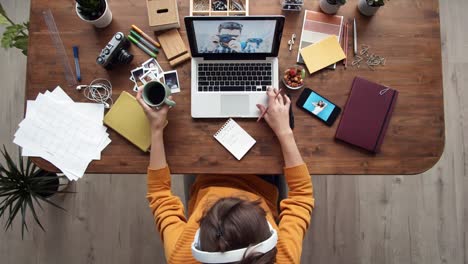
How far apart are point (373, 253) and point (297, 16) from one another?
49.7 inches

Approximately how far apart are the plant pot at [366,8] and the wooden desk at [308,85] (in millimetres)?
20

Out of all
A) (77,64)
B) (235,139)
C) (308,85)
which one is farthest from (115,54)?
(308,85)

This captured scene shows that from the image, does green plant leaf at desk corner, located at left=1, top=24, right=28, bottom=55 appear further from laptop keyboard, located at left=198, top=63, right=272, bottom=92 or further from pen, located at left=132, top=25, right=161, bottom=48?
laptop keyboard, located at left=198, top=63, right=272, bottom=92

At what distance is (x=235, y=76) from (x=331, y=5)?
15.9 inches

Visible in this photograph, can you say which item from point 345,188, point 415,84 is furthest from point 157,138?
point 345,188

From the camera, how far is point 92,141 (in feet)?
3.93

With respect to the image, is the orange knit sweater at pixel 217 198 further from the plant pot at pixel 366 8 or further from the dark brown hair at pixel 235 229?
the plant pot at pixel 366 8

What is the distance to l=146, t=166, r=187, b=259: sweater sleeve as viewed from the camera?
107 centimetres

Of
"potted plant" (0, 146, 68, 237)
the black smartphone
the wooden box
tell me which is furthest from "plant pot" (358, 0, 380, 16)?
"potted plant" (0, 146, 68, 237)

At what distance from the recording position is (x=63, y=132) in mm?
1200

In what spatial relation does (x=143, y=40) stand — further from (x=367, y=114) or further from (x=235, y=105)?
(x=367, y=114)

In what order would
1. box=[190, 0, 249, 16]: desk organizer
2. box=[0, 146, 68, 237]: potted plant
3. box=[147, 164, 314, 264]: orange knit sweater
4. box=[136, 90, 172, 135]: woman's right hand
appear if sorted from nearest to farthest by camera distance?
1. box=[147, 164, 314, 264]: orange knit sweater
2. box=[136, 90, 172, 135]: woman's right hand
3. box=[190, 0, 249, 16]: desk organizer
4. box=[0, 146, 68, 237]: potted plant

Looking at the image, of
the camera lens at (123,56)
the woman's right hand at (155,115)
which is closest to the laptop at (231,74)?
the woman's right hand at (155,115)

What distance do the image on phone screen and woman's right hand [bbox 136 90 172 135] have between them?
18.2 inches
